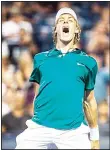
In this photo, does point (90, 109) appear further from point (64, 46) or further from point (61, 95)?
point (64, 46)

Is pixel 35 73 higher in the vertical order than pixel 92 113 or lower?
higher

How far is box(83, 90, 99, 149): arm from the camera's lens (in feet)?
9.73

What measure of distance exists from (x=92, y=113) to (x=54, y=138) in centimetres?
27

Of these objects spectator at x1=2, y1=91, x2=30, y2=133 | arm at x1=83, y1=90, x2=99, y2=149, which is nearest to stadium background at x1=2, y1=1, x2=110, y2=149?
spectator at x1=2, y1=91, x2=30, y2=133

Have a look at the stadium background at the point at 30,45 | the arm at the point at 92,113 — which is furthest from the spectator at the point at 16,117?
the arm at the point at 92,113

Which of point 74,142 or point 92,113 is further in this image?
point 92,113

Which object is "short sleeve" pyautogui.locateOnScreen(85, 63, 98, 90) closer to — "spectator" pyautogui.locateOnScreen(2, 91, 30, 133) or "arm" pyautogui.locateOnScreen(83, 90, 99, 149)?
"arm" pyautogui.locateOnScreen(83, 90, 99, 149)

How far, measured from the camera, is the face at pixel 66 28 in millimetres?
2897

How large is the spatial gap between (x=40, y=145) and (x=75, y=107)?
0.29 metres

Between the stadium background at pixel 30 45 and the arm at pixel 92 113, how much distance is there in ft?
8.37

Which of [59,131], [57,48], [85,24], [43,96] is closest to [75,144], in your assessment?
[59,131]

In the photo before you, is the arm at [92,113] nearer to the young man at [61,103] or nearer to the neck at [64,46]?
the young man at [61,103]

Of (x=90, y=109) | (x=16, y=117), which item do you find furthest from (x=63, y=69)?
(x=16, y=117)

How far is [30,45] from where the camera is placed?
5.71m
